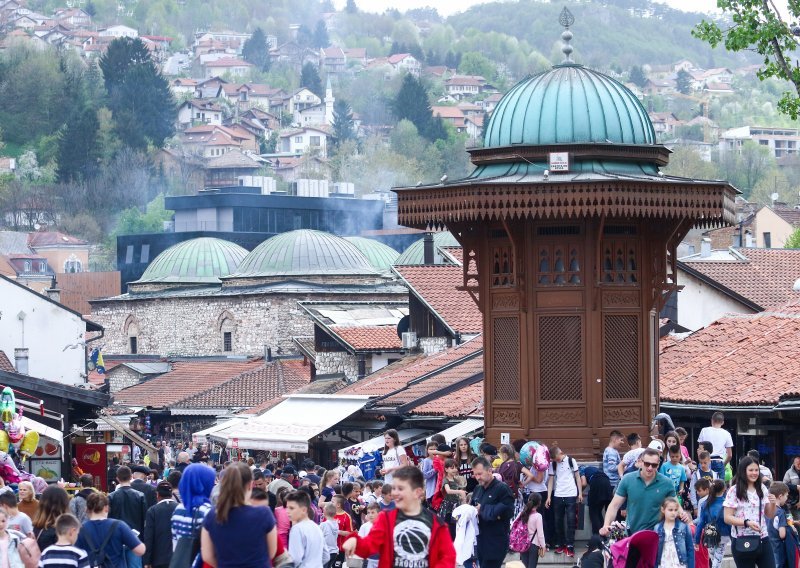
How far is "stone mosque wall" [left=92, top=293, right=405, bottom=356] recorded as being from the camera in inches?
2749

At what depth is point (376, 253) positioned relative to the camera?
81625 mm

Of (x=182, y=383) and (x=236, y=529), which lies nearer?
(x=236, y=529)

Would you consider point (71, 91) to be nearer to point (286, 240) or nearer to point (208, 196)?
point (208, 196)

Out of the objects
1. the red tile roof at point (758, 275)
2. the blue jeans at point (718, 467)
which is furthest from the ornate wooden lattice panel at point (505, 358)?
the red tile roof at point (758, 275)

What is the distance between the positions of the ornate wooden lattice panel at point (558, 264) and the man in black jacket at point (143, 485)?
5.01 meters

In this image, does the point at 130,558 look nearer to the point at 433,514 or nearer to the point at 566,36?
the point at 433,514

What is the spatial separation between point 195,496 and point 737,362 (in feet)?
44.9

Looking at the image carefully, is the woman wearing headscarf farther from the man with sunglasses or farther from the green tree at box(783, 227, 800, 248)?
the green tree at box(783, 227, 800, 248)

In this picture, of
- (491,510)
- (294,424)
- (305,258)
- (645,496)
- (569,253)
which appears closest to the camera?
(645,496)

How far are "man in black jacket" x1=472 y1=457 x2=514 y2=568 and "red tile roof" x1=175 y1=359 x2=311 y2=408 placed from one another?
39.3m

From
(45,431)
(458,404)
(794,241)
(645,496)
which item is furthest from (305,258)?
(645,496)

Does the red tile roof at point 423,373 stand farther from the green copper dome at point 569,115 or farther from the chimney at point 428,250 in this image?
the green copper dome at point 569,115

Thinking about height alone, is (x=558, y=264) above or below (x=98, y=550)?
above

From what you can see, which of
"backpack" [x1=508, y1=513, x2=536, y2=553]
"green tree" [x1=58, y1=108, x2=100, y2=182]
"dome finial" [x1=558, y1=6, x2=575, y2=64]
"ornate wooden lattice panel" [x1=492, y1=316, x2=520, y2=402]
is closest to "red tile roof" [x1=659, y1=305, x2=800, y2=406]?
"ornate wooden lattice panel" [x1=492, y1=316, x2=520, y2=402]
